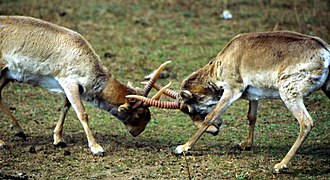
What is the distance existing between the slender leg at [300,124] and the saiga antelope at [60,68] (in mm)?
1945

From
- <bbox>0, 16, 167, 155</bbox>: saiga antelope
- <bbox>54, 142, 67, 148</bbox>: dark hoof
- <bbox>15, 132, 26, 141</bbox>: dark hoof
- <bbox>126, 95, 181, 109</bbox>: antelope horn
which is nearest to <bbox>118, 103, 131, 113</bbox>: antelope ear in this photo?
<bbox>0, 16, 167, 155</bbox>: saiga antelope

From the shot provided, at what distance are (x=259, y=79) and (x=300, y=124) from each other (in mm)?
831

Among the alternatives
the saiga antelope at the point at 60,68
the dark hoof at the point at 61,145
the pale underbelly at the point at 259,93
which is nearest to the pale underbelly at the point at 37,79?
the saiga antelope at the point at 60,68

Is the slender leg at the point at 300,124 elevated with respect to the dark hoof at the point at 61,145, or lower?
elevated

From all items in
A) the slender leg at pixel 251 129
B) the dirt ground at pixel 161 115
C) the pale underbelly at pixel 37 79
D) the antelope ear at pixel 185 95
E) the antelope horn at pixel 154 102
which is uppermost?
the pale underbelly at pixel 37 79

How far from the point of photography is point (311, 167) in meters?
8.47

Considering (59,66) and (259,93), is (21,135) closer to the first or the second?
(59,66)

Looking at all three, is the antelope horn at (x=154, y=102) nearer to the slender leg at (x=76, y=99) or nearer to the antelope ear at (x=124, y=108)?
the antelope ear at (x=124, y=108)

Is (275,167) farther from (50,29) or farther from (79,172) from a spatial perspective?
(50,29)

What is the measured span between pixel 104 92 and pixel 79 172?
4.92 feet

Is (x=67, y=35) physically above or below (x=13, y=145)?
above

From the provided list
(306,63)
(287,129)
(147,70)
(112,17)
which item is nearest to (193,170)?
(306,63)

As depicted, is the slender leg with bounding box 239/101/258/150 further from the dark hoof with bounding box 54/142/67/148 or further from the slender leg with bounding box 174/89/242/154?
the dark hoof with bounding box 54/142/67/148

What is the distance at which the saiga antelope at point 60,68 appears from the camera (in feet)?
31.0
